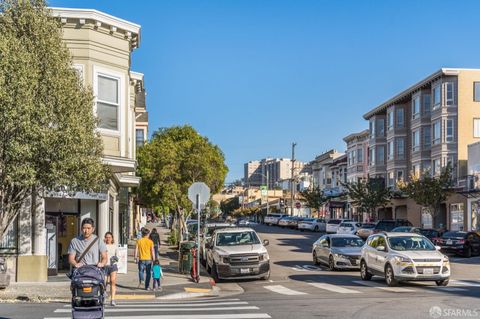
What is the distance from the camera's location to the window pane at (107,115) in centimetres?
2262

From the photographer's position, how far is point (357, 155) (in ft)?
283

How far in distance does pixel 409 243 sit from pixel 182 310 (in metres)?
9.36

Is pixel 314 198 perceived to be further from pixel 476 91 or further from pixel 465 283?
pixel 465 283

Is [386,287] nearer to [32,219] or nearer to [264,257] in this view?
[264,257]

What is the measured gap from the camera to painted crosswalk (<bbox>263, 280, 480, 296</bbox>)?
1905cm

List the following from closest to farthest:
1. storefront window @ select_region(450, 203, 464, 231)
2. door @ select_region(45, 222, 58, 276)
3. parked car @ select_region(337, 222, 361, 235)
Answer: door @ select_region(45, 222, 58, 276)
parked car @ select_region(337, 222, 361, 235)
storefront window @ select_region(450, 203, 464, 231)

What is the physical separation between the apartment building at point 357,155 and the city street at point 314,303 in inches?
2333

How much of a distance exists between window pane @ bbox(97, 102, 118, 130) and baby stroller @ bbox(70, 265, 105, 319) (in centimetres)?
1260

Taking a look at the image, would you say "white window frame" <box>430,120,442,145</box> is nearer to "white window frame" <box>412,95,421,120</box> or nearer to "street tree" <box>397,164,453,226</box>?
"white window frame" <box>412,95,421,120</box>

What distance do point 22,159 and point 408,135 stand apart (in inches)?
2195

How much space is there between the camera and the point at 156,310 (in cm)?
1465

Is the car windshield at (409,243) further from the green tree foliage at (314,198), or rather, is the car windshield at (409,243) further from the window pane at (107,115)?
the green tree foliage at (314,198)

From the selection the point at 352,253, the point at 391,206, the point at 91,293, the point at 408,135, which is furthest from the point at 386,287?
the point at 391,206

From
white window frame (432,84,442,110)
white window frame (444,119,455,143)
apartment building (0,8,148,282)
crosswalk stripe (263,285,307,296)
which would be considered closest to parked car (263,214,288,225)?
white window frame (432,84,442,110)
